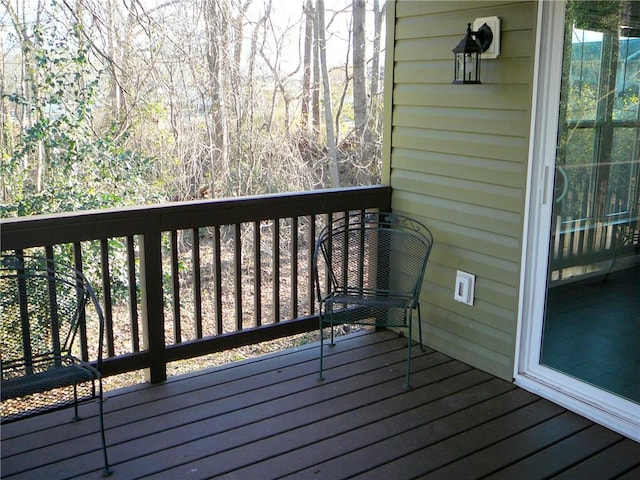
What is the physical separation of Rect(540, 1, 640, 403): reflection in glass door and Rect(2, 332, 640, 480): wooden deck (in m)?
0.33

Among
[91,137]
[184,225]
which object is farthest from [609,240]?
[91,137]

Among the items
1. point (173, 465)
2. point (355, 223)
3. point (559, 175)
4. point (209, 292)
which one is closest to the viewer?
point (173, 465)

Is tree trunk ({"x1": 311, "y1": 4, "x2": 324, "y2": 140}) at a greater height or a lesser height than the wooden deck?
greater

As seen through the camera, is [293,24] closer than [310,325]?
No

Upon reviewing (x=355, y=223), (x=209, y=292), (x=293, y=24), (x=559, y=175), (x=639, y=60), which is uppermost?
(x=293, y=24)

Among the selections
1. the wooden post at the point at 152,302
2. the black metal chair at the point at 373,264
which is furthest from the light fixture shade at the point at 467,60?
the wooden post at the point at 152,302

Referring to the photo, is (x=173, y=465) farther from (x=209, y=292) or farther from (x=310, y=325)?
(x=209, y=292)

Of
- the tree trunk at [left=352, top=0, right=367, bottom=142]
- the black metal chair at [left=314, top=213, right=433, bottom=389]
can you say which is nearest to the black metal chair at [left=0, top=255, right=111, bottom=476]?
the black metal chair at [left=314, top=213, right=433, bottom=389]

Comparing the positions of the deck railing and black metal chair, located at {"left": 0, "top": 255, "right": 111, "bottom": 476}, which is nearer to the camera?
black metal chair, located at {"left": 0, "top": 255, "right": 111, "bottom": 476}

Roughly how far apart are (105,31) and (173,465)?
5.19 m

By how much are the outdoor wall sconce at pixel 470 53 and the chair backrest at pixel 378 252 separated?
83 centimetres

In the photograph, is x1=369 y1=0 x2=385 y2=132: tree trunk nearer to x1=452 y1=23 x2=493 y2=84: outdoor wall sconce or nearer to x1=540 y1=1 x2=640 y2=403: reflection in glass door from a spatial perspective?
x1=452 y1=23 x2=493 y2=84: outdoor wall sconce

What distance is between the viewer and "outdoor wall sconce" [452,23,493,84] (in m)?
3.01

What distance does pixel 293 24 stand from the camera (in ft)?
25.6
